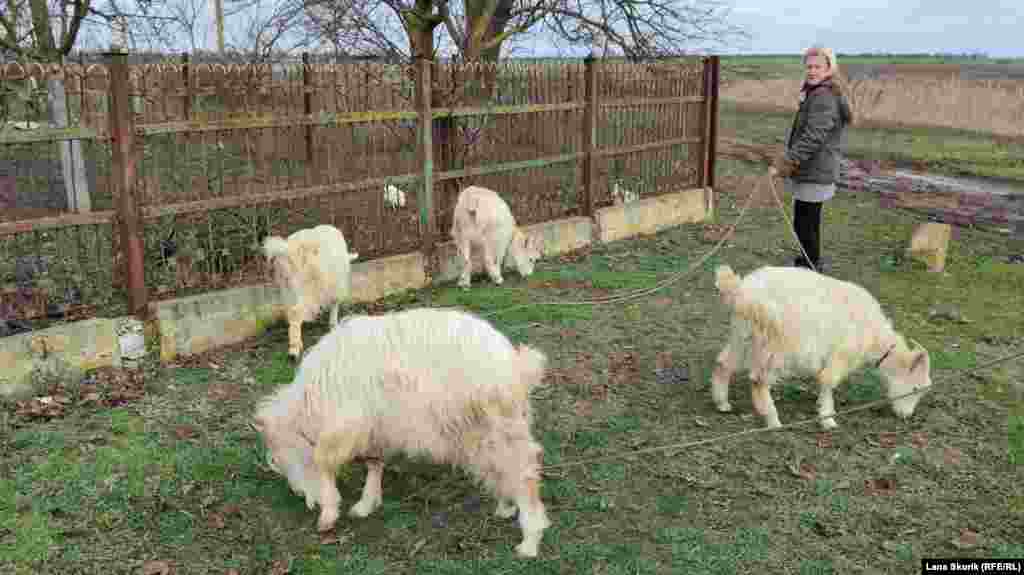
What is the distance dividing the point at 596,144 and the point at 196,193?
5.24 metres

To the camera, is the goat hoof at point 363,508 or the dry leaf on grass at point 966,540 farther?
the goat hoof at point 363,508

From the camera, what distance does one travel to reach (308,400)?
3988 mm

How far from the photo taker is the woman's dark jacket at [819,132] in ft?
23.8

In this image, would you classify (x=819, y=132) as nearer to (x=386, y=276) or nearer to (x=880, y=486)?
(x=880, y=486)

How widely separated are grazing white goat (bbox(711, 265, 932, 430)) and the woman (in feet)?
7.77

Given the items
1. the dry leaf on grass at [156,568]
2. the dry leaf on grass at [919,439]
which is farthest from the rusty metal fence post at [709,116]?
the dry leaf on grass at [156,568]

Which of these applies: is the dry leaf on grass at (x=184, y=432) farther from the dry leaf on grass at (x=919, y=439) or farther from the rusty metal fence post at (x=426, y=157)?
the dry leaf on grass at (x=919, y=439)

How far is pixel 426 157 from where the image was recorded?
26.8ft

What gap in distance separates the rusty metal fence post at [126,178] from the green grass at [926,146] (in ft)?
51.2

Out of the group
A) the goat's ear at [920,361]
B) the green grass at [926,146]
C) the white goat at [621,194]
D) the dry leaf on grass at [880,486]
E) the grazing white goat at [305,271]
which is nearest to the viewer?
the dry leaf on grass at [880,486]

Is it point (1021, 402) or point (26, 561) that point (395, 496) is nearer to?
point (26, 561)

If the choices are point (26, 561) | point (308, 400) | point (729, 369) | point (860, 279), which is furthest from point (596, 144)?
point (26, 561)

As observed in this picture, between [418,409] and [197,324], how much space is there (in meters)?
3.22

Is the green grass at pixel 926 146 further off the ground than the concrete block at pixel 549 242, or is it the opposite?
the green grass at pixel 926 146
